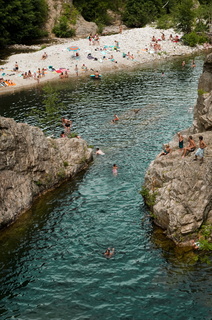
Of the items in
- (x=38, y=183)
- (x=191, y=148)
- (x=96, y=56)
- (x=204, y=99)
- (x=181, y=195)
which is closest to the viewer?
(x=181, y=195)

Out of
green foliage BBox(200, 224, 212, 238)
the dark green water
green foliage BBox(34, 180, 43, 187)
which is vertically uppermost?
green foliage BBox(34, 180, 43, 187)

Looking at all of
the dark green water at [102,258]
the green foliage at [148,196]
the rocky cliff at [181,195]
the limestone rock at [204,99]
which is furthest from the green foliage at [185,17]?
the green foliage at [148,196]

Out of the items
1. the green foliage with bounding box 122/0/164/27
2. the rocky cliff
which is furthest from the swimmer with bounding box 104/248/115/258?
the green foliage with bounding box 122/0/164/27

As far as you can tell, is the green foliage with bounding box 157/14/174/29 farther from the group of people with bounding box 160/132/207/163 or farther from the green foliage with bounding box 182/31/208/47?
the group of people with bounding box 160/132/207/163

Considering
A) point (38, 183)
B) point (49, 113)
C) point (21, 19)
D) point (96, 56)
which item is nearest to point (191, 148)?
point (38, 183)

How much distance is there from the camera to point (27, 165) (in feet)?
116

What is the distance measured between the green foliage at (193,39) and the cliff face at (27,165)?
2901 inches

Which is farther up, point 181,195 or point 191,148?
point 191,148

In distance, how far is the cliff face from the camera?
106 feet

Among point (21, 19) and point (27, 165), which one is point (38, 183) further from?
point (21, 19)

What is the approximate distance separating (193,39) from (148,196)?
82217 millimetres

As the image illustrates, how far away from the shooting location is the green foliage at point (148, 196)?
30.9m

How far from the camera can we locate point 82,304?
22797mm

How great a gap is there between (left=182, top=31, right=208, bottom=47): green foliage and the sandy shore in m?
1.71
